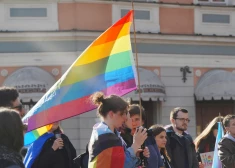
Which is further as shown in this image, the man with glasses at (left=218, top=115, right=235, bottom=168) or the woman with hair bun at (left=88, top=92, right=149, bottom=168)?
the man with glasses at (left=218, top=115, right=235, bottom=168)

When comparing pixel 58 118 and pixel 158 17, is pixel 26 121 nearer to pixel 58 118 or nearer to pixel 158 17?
pixel 58 118

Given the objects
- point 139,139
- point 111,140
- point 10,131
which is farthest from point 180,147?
point 10,131

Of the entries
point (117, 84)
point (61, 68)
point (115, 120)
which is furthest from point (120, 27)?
point (61, 68)

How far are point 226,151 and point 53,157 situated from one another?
225 cm

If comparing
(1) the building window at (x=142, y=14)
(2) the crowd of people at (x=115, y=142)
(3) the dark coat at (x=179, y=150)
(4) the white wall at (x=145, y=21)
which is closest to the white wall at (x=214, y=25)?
(4) the white wall at (x=145, y=21)

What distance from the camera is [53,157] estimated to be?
7.73m

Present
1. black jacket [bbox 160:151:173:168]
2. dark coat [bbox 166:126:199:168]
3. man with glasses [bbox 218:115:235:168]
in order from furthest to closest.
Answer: dark coat [bbox 166:126:199:168] < man with glasses [bbox 218:115:235:168] < black jacket [bbox 160:151:173:168]

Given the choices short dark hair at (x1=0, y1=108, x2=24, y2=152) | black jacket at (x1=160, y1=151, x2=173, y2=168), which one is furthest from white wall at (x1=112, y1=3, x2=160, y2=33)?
short dark hair at (x1=0, y1=108, x2=24, y2=152)

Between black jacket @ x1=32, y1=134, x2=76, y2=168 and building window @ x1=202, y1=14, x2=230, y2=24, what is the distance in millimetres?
9363

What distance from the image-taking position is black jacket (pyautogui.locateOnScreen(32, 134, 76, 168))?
25.2 ft

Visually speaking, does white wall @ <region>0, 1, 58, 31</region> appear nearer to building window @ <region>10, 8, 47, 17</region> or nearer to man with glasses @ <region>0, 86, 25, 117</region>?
building window @ <region>10, 8, 47, 17</region>

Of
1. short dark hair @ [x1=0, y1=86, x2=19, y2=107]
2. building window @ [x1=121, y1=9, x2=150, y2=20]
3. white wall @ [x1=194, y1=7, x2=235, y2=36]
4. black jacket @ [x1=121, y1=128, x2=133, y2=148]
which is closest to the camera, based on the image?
short dark hair @ [x1=0, y1=86, x2=19, y2=107]

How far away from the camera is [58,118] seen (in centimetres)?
702

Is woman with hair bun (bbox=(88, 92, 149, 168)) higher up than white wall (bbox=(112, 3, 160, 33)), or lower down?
lower down
